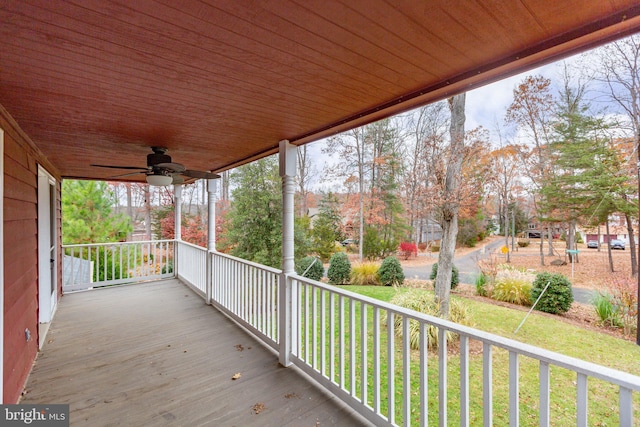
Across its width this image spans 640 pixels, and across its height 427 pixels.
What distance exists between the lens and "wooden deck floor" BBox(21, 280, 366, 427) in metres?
2.07

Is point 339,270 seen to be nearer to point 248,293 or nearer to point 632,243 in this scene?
point 248,293

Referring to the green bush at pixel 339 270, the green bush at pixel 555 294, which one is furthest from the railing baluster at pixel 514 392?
the green bush at pixel 339 270

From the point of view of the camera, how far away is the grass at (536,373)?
7.84 feet

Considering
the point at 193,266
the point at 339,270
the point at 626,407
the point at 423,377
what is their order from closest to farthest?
the point at 626,407, the point at 423,377, the point at 193,266, the point at 339,270

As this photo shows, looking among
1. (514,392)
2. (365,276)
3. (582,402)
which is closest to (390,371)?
(514,392)

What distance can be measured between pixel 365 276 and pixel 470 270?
10.3 ft

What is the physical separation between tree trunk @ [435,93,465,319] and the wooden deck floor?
3.06 metres

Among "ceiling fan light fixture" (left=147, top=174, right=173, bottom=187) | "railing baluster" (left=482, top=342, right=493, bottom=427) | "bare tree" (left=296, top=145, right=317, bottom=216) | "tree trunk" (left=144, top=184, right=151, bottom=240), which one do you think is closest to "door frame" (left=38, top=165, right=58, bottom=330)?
"ceiling fan light fixture" (left=147, top=174, right=173, bottom=187)

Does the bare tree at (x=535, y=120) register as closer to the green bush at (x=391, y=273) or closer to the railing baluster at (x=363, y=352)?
the green bush at (x=391, y=273)

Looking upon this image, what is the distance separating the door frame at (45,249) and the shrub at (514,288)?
735cm

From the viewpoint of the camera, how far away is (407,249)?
34.5ft

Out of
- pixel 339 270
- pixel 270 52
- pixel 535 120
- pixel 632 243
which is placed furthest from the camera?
pixel 339 270

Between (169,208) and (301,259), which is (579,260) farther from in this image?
(169,208)

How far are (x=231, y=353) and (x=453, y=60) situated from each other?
3322 millimetres
